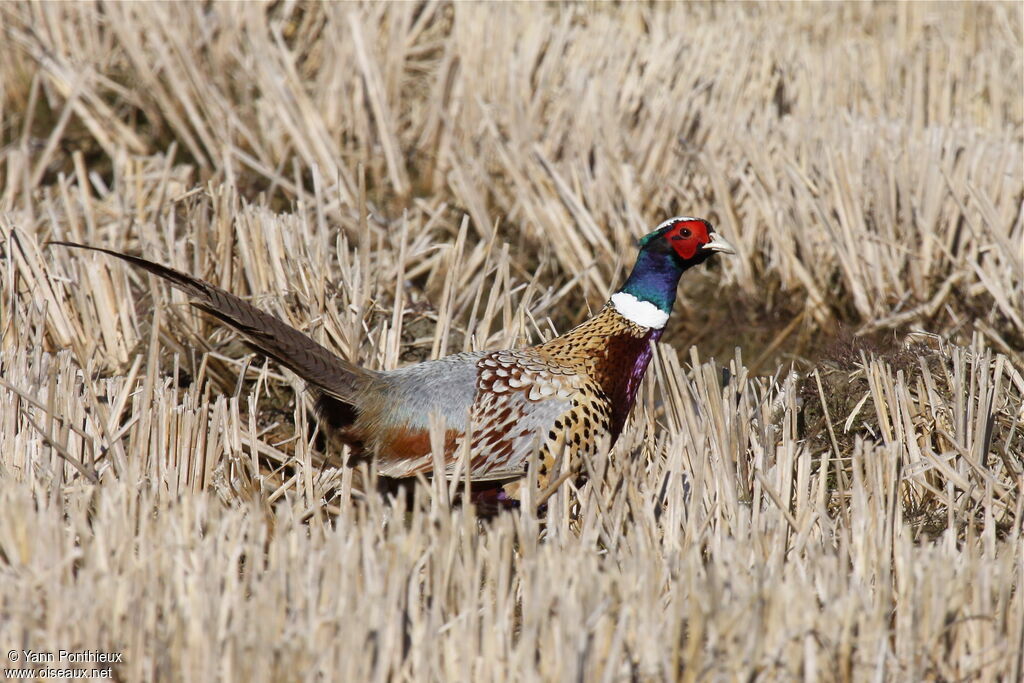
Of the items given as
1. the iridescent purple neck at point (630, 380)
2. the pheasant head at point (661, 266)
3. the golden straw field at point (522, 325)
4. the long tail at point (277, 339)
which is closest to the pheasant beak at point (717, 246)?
the pheasant head at point (661, 266)

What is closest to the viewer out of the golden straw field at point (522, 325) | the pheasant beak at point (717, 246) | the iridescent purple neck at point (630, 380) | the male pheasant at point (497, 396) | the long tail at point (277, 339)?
the golden straw field at point (522, 325)

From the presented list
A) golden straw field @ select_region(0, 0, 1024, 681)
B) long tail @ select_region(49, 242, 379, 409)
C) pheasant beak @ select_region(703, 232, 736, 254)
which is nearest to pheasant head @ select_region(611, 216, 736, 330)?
pheasant beak @ select_region(703, 232, 736, 254)

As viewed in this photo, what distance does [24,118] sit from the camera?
244 inches

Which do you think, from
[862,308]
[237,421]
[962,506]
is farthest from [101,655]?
[862,308]

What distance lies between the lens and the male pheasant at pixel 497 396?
3.30 m

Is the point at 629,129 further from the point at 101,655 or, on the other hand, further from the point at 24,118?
the point at 101,655

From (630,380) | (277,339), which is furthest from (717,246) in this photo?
(277,339)

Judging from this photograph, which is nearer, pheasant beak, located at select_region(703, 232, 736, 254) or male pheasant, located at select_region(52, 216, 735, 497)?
male pheasant, located at select_region(52, 216, 735, 497)

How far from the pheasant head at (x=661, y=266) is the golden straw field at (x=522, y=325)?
0.83 feet

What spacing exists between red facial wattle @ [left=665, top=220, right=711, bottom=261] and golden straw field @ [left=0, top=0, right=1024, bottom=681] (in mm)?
459

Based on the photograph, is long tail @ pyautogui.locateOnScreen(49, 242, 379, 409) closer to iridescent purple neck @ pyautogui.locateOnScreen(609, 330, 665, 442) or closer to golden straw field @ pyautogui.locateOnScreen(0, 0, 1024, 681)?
golden straw field @ pyautogui.locateOnScreen(0, 0, 1024, 681)

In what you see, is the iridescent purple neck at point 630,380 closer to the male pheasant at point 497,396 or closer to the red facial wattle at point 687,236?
the male pheasant at point 497,396

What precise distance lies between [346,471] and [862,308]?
2.65 metres

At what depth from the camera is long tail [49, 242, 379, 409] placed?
288cm
